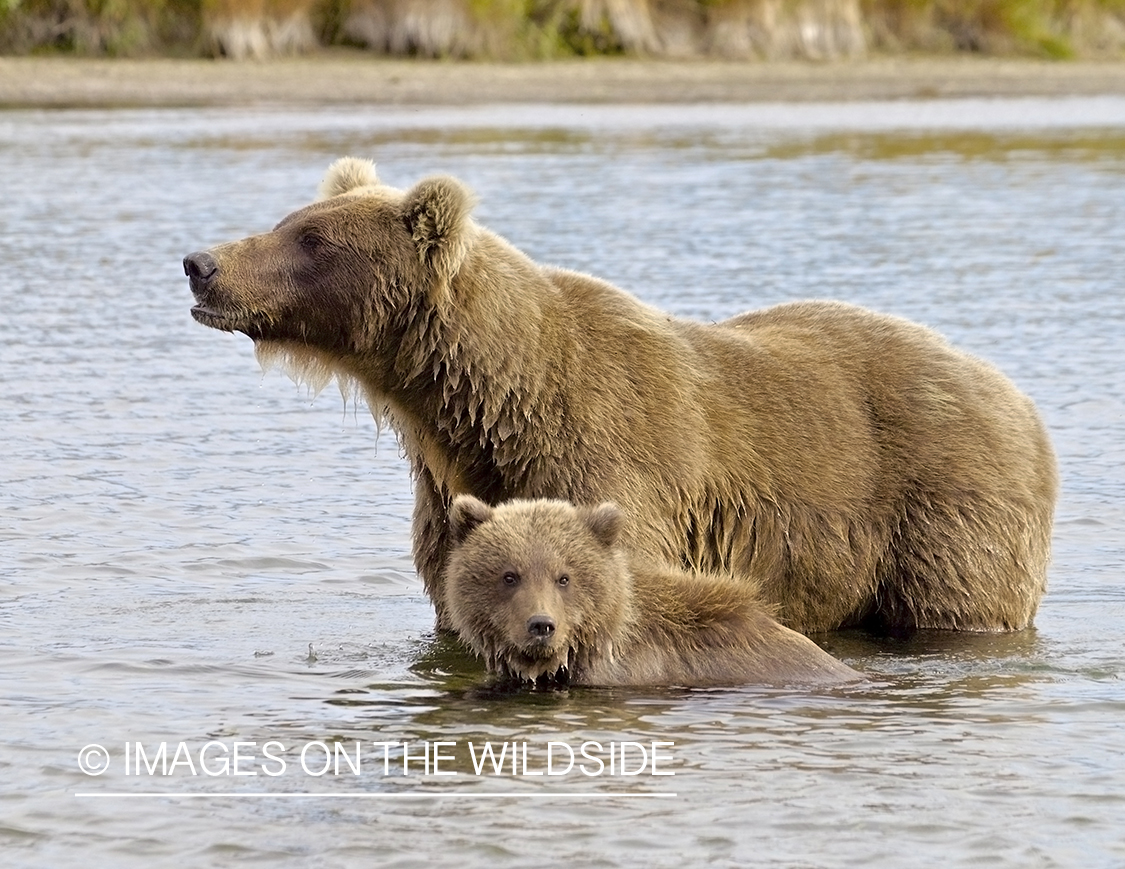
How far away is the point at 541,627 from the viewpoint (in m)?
6.64

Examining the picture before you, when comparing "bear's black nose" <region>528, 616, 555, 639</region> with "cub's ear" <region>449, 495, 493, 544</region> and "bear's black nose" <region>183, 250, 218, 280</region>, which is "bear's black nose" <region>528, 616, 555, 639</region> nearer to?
"cub's ear" <region>449, 495, 493, 544</region>

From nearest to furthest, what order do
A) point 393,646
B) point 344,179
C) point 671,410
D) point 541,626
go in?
point 541,626, point 671,410, point 344,179, point 393,646

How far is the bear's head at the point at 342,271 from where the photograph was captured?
283 inches

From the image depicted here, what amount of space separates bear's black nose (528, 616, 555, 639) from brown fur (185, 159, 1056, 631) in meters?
0.74

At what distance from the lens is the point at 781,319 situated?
27.0 feet

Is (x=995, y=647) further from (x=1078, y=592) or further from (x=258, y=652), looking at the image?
(x=258, y=652)

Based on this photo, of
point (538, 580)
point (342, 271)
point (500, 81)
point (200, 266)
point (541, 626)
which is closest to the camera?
point (541, 626)

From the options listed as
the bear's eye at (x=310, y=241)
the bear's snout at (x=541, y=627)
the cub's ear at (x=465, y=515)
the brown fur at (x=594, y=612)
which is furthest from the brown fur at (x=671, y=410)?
the bear's snout at (x=541, y=627)

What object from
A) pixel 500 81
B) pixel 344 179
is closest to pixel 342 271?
pixel 344 179

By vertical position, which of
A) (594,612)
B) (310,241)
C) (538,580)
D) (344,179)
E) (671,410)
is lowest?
(594,612)

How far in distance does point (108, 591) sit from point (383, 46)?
32.3 meters

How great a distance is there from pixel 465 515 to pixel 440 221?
1046mm

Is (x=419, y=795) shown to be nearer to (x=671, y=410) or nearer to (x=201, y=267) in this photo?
(x=671, y=410)

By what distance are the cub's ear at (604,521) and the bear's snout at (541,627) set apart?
→ 444 millimetres
